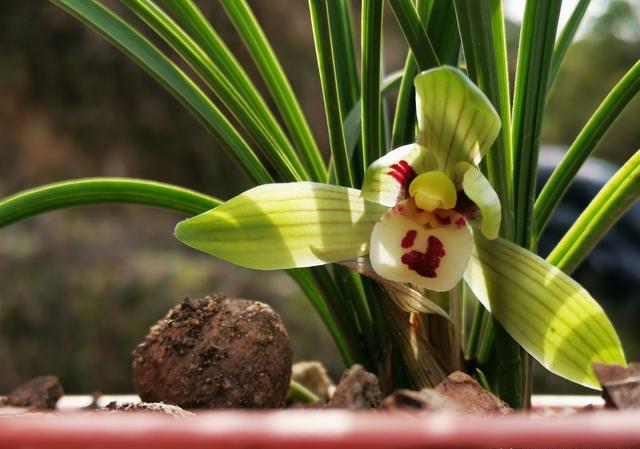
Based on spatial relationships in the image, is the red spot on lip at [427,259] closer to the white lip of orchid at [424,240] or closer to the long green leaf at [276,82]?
the white lip of orchid at [424,240]

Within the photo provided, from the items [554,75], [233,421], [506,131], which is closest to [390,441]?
[233,421]

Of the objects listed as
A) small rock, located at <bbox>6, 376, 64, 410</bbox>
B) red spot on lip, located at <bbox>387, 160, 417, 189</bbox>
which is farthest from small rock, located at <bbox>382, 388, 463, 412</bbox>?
small rock, located at <bbox>6, 376, 64, 410</bbox>

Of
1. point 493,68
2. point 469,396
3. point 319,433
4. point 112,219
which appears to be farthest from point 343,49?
point 112,219

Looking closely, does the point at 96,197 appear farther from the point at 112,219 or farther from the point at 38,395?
the point at 112,219

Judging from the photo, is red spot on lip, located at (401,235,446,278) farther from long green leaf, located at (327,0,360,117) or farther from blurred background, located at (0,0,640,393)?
blurred background, located at (0,0,640,393)

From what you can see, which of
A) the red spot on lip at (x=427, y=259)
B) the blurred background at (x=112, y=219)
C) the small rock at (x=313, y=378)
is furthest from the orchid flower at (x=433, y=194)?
the blurred background at (x=112, y=219)

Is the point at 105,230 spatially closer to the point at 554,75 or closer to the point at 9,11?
the point at 9,11
